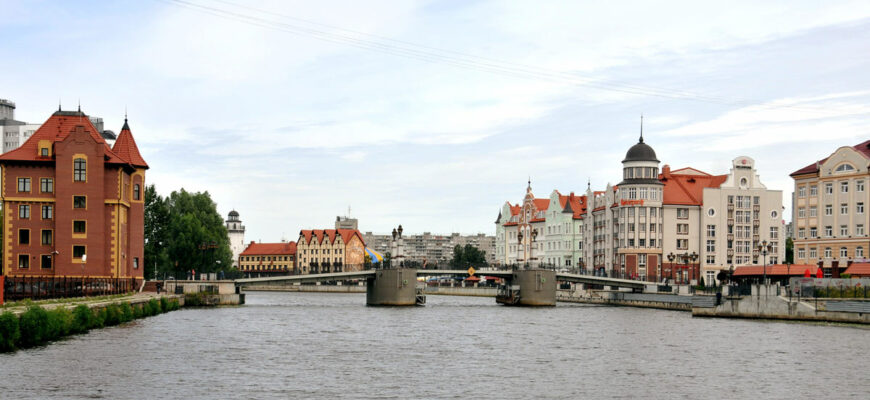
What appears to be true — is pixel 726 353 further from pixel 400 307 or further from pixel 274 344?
pixel 400 307

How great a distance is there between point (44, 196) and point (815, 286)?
6275 centimetres

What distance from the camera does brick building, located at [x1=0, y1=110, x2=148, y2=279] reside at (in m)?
78.7

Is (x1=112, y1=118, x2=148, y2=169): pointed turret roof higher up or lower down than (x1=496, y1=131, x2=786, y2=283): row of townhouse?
higher up

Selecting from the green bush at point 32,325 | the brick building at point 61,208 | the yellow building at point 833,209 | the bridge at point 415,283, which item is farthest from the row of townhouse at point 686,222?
the green bush at point 32,325

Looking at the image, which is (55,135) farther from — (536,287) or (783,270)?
(783,270)

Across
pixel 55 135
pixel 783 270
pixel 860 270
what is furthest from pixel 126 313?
pixel 783 270

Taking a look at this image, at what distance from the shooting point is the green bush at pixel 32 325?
4522 centimetres

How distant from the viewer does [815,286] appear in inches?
3127

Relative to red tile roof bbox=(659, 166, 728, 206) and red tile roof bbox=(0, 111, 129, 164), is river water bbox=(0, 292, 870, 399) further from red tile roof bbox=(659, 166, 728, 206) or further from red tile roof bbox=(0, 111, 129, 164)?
red tile roof bbox=(659, 166, 728, 206)

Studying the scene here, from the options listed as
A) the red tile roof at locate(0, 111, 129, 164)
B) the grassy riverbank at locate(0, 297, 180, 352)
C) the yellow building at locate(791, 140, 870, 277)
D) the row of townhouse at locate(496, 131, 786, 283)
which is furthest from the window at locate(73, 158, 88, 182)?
the yellow building at locate(791, 140, 870, 277)

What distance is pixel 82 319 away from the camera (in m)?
54.0

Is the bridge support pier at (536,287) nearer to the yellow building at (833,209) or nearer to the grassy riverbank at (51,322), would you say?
the yellow building at (833,209)

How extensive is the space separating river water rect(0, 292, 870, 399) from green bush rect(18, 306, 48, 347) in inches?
36.7

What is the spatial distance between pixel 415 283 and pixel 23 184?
4267 centimetres
